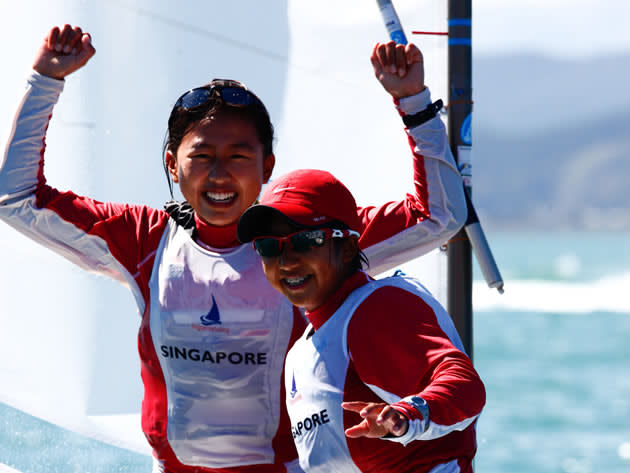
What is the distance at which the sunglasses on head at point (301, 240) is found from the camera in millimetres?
1357

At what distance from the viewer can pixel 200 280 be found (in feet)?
5.10

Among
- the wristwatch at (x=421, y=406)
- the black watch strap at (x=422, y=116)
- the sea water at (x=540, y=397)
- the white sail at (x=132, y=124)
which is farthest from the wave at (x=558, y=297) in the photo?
the wristwatch at (x=421, y=406)

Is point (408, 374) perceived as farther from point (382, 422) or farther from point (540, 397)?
point (540, 397)

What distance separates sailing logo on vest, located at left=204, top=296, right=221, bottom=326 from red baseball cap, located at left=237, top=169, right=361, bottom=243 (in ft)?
0.57

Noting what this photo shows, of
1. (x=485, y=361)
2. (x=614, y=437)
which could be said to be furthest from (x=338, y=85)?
(x=485, y=361)

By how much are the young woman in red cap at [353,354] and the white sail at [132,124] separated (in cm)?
80

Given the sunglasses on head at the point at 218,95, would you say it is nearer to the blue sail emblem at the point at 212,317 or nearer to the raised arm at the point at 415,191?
the raised arm at the point at 415,191

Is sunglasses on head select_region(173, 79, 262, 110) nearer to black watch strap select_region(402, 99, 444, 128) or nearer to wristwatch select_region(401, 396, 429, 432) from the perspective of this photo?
black watch strap select_region(402, 99, 444, 128)

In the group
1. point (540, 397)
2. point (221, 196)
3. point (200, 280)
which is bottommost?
point (540, 397)

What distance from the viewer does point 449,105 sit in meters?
2.09

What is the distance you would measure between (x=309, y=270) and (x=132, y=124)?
102cm

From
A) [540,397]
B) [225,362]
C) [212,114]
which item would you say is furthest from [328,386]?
[540,397]

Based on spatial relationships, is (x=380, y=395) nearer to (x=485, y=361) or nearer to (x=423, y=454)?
(x=423, y=454)

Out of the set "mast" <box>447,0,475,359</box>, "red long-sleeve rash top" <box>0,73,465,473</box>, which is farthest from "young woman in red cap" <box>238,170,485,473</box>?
"mast" <box>447,0,475,359</box>
